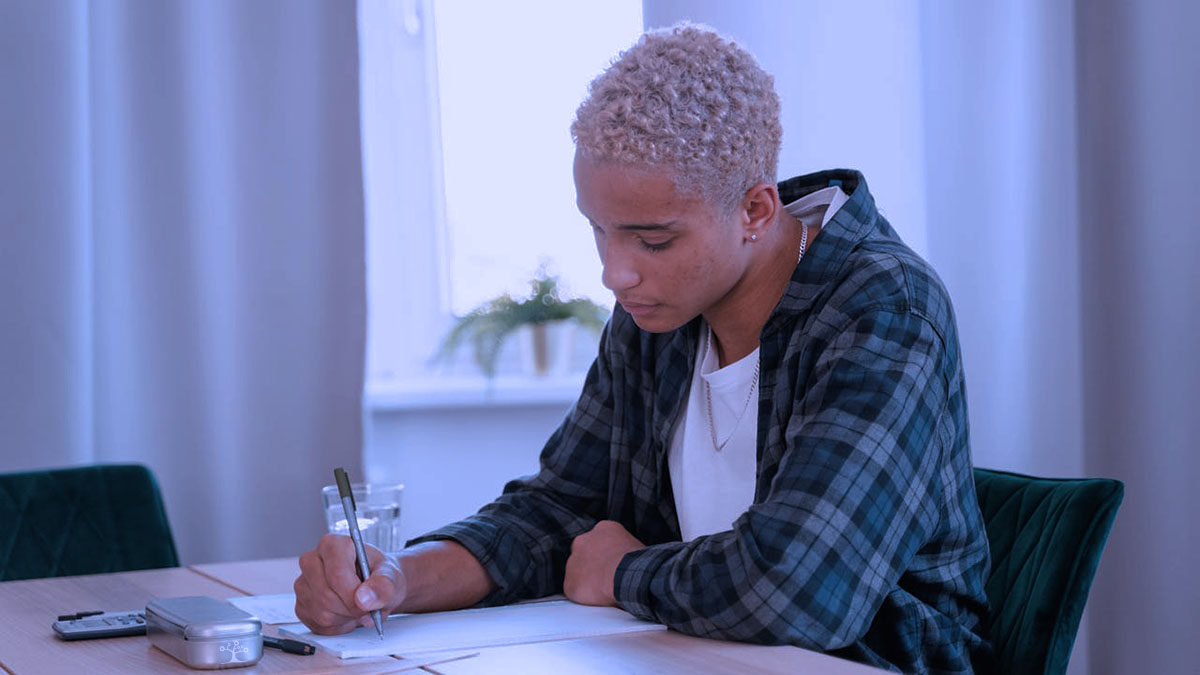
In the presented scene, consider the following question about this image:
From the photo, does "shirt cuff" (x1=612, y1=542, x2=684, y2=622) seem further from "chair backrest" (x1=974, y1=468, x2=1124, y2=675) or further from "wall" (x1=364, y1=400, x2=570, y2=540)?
"wall" (x1=364, y1=400, x2=570, y2=540)

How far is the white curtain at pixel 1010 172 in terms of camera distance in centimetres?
239

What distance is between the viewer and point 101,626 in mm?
1209

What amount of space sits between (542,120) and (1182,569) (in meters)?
1.89

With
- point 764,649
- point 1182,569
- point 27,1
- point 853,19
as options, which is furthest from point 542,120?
point 764,649

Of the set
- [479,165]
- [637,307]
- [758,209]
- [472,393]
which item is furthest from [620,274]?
[479,165]

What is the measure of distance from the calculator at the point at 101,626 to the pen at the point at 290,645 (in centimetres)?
16

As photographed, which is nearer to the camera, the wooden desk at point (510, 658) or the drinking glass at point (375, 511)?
the wooden desk at point (510, 658)

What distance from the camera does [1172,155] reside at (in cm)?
223

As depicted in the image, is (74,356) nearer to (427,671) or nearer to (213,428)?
(213,428)

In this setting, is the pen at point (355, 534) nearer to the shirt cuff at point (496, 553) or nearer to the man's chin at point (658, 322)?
the shirt cuff at point (496, 553)

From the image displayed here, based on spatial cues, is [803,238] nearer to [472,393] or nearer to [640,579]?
[640,579]

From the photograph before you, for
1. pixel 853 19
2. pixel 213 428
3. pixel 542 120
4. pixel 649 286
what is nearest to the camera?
pixel 649 286

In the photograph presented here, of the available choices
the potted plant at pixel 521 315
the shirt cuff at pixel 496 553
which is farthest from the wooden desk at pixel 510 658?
the potted plant at pixel 521 315

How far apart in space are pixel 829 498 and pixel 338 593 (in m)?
0.47
